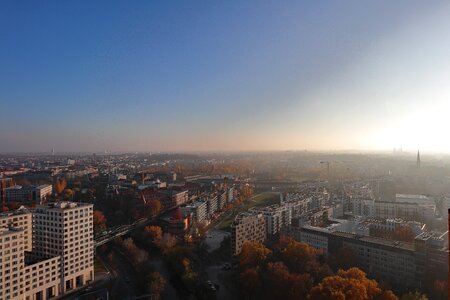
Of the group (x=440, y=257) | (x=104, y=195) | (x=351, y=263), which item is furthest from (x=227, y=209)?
(x=440, y=257)

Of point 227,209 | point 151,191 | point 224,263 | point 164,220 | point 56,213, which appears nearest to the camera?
point 56,213

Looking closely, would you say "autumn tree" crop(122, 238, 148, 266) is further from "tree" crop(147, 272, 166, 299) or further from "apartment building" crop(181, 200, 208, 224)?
"apartment building" crop(181, 200, 208, 224)

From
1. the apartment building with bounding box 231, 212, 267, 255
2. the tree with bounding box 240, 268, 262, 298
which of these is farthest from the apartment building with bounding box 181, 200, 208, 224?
the tree with bounding box 240, 268, 262, 298

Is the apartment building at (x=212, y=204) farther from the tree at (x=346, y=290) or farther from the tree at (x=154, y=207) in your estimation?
the tree at (x=346, y=290)

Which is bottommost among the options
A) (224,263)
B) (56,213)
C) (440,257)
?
(224,263)


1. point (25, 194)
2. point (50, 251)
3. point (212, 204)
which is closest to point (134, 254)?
point (50, 251)

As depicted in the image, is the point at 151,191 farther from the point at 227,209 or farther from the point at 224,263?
the point at 224,263

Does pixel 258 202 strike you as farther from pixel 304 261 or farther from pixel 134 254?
pixel 304 261

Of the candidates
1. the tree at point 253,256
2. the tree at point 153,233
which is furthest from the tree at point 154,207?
the tree at point 253,256
